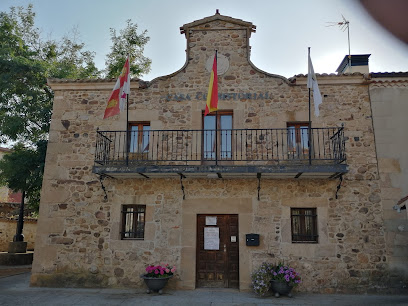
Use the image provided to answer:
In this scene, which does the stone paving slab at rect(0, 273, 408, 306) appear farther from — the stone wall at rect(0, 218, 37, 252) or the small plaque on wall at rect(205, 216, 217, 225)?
the stone wall at rect(0, 218, 37, 252)

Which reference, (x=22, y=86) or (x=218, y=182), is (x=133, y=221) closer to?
(x=218, y=182)

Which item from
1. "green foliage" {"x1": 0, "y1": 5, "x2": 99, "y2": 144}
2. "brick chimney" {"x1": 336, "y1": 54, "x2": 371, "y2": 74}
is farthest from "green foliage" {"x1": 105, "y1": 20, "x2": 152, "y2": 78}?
"brick chimney" {"x1": 336, "y1": 54, "x2": 371, "y2": 74}

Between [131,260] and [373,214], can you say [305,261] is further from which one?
[131,260]

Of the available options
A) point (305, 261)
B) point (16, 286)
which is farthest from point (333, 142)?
point (16, 286)

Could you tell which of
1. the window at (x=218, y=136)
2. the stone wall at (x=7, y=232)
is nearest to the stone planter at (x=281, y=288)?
the window at (x=218, y=136)

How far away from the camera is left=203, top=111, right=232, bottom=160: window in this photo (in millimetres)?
9659

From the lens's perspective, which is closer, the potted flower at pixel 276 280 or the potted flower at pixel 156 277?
the potted flower at pixel 276 280

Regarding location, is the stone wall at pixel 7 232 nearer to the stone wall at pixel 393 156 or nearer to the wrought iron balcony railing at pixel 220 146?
the wrought iron balcony railing at pixel 220 146

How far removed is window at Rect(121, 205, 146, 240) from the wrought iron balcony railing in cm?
126

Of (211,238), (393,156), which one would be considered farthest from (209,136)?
(393,156)

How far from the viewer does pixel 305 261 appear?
880 centimetres

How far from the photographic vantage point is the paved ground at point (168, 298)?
7.61m

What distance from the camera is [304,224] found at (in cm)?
920

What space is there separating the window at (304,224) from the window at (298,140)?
1.52m
